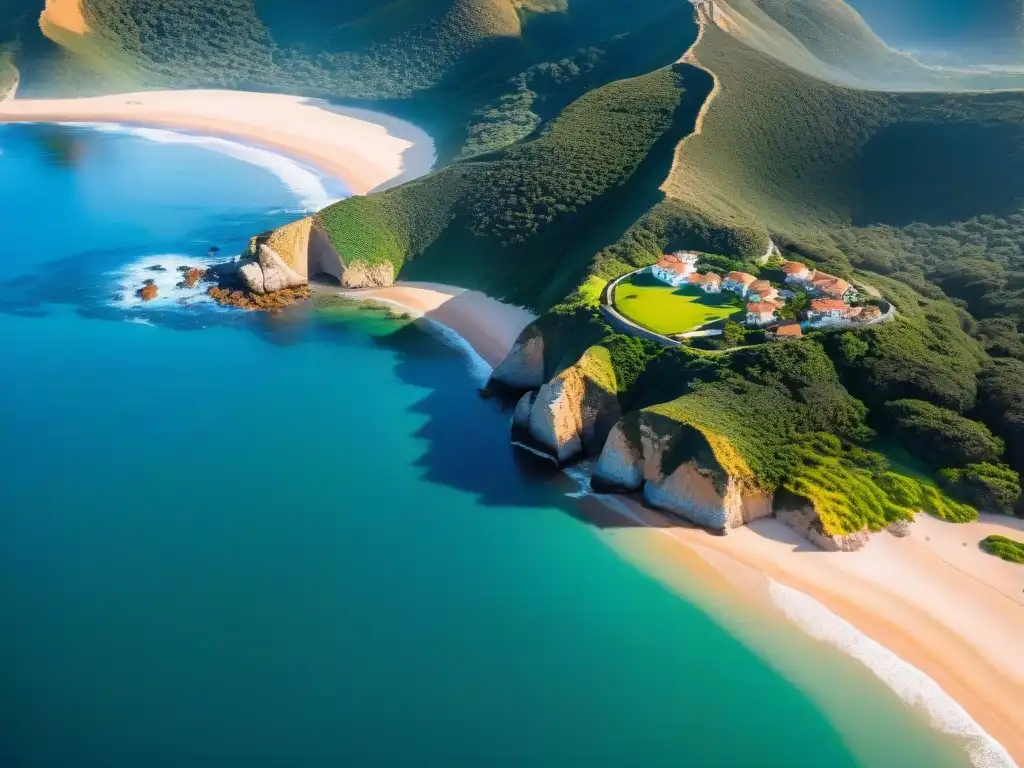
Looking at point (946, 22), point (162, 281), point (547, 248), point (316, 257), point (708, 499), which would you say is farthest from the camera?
point (946, 22)

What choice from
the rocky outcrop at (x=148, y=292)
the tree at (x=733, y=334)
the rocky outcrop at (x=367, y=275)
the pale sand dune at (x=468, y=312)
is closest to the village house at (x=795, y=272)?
the tree at (x=733, y=334)

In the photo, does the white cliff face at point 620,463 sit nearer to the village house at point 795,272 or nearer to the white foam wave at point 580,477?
the white foam wave at point 580,477

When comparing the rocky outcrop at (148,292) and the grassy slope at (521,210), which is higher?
the grassy slope at (521,210)

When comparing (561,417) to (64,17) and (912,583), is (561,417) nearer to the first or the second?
(912,583)

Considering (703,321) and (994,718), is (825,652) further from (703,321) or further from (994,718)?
(703,321)

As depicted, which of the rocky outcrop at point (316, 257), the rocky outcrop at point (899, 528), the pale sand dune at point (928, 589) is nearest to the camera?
the pale sand dune at point (928, 589)

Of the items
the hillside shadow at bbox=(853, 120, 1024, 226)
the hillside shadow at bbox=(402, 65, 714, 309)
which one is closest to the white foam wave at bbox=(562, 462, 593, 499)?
the hillside shadow at bbox=(402, 65, 714, 309)

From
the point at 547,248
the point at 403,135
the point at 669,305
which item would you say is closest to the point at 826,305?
the point at 669,305
